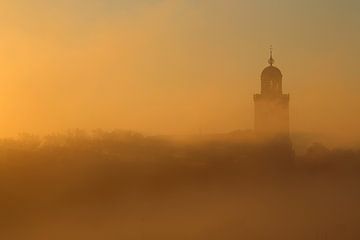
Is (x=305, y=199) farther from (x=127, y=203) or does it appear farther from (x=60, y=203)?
(x=60, y=203)

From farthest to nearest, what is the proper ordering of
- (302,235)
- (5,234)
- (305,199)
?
(305,199) → (302,235) → (5,234)

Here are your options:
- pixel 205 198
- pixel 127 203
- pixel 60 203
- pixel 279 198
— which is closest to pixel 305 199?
pixel 279 198

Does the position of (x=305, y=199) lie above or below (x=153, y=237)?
above

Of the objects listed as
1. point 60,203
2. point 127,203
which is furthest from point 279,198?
point 60,203

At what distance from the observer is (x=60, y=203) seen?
2622 cm

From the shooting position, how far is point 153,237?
2552 cm

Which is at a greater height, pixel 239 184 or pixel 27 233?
pixel 239 184

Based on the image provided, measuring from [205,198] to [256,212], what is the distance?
2.68 meters

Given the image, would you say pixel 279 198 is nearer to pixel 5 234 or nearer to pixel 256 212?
pixel 256 212

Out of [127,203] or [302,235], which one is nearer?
[302,235]

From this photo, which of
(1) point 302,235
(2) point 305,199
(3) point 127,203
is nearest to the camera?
(1) point 302,235

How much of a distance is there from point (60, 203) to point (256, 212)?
697cm

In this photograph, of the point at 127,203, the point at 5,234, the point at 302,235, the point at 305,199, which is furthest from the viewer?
the point at 305,199

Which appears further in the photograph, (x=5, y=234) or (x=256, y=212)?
(x=256, y=212)
